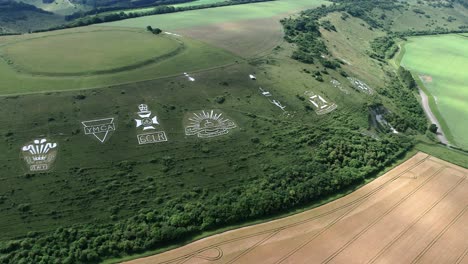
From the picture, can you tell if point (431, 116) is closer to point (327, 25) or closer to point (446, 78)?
point (446, 78)

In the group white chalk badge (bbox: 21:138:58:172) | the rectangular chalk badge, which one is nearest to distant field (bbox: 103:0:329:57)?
the rectangular chalk badge

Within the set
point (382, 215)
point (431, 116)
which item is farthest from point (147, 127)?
point (431, 116)

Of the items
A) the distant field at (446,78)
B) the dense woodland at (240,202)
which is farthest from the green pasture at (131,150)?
the distant field at (446,78)

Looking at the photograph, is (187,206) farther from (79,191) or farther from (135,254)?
(79,191)

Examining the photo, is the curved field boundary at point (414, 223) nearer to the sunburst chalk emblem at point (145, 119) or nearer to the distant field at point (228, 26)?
the sunburst chalk emblem at point (145, 119)

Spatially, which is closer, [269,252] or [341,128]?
[269,252]

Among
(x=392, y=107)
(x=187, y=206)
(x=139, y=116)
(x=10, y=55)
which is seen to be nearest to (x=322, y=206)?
(x=187, y=206)
